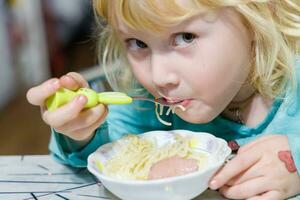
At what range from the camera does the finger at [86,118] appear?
2.54 feet

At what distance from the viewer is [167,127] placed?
103 cm

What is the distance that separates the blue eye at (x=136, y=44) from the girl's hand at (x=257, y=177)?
9.0 inches

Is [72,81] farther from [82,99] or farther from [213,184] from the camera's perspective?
[213,184]

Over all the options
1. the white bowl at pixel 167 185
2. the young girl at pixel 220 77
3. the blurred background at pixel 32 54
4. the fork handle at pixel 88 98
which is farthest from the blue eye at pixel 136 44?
the blurred background at pixel 32 54

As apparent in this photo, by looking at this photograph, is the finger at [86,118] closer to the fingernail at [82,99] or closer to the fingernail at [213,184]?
the fingernail at [82,99]

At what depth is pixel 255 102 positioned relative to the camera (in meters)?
0.96

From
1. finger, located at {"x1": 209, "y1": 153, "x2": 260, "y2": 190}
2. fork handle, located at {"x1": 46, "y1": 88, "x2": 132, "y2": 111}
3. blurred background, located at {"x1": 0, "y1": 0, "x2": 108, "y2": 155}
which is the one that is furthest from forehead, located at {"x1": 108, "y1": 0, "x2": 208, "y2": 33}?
blurred background, located at {"x1": 0, "y1": 0, "x2": 108, "y2": 155}

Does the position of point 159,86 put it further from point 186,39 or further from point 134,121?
point 134,121

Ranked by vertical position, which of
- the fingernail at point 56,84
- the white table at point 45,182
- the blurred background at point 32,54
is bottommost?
the blurred background at point 32,54

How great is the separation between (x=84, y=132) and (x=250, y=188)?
268mm

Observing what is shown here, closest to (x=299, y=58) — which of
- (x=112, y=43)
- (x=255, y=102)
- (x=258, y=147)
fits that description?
(x=255, y=102)

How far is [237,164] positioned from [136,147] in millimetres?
156

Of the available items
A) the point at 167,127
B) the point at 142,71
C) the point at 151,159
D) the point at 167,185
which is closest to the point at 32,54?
the point at 167,127

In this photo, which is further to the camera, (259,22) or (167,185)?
(259,22)
